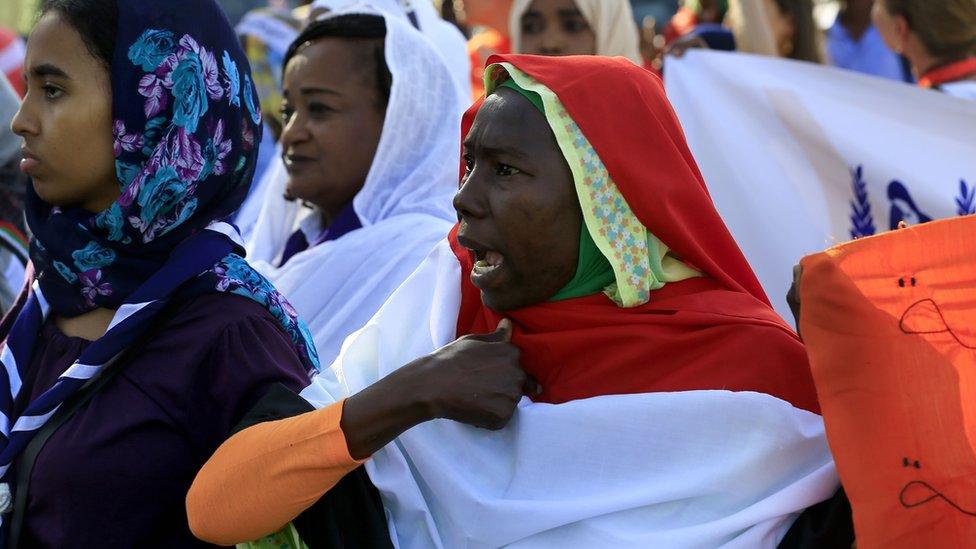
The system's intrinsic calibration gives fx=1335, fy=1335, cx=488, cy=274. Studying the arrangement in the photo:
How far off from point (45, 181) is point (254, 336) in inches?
22.7

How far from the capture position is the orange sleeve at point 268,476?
8.01ft

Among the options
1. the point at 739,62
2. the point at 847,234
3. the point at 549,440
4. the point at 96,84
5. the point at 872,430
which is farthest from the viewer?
the point at 739,62

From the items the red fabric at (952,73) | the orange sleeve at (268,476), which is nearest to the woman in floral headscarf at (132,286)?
the orange sleeve at (268,476)

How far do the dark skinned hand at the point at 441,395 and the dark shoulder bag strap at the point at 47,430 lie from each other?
0.53 meters

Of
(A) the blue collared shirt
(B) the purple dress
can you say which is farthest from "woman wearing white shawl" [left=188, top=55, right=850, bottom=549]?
(A) the blue collared shirt

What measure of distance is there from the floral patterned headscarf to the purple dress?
0.12 metres

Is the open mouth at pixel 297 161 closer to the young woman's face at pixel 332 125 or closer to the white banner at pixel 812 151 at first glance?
the young woman's face at pixel 332 125

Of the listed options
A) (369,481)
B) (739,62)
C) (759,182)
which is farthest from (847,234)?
(369,481)

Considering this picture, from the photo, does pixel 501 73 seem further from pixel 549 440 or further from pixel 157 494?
pixel 157 494

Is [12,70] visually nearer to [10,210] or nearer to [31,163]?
[10,210]

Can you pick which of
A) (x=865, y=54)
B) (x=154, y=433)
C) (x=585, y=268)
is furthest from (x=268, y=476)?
(x=865, y=54)

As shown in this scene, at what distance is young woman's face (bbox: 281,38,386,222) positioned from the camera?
4.34m

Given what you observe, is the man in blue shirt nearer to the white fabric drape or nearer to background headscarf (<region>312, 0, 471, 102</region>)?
background headscarf (<region>312, 0, 471, 102</region>)

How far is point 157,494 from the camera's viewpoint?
262 centimetres
